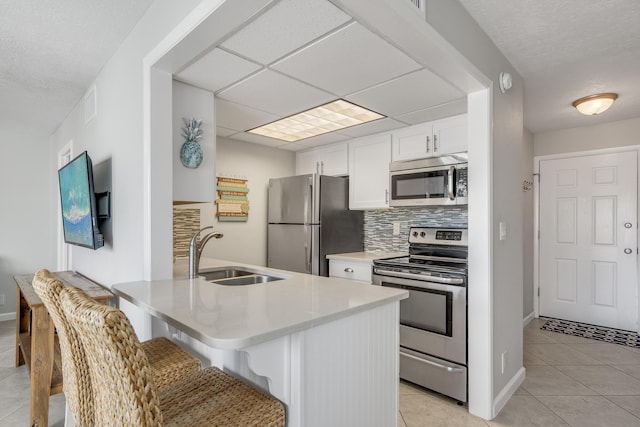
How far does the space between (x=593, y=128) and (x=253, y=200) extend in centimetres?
393

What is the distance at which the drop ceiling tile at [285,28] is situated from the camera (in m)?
1.50

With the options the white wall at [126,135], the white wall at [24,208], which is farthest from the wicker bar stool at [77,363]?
the white wall at [24,208]

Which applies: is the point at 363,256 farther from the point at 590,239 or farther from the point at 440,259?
the point at 590,239

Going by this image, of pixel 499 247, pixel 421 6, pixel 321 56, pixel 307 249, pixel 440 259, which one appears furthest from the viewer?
pixel 307 249

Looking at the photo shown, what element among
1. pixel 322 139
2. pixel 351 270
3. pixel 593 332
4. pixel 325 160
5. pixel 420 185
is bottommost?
pixel 593 332

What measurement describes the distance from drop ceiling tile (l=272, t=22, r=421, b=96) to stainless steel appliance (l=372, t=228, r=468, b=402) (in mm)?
1378

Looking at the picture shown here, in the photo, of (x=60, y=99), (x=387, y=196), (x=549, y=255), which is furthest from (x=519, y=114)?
(x=60, y=99)

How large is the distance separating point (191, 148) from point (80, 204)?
1.10m

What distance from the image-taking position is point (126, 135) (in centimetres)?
208

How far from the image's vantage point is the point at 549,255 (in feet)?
13.9

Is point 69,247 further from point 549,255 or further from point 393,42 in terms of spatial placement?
point 549,255

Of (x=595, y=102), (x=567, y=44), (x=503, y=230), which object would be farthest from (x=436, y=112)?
(x=595, y=102)

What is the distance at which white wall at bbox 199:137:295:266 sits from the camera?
143 inches

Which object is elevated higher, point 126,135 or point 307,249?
point 126,135
